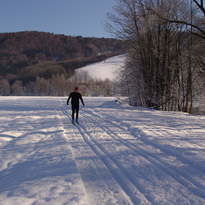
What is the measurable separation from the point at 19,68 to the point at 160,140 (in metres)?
185

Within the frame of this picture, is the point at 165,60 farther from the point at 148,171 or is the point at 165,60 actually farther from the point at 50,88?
the point at 50,88

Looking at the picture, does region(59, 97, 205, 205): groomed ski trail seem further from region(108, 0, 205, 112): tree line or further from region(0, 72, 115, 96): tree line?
region(0, 72, 115, 96): tree line

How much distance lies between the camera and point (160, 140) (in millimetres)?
6562

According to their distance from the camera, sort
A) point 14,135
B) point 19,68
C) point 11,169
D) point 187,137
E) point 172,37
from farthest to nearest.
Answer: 1. point 19,68
2. point 172,37
3. point 14,135
4. point 187,137
5. point 11,169

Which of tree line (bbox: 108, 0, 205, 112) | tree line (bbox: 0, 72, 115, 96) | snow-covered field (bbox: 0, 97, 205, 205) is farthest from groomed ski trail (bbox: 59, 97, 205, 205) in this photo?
tree line (bbox: 0, 72, 115, 96)

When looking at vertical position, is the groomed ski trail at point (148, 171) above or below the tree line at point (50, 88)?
below

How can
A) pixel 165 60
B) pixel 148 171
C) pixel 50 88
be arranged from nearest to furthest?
pixel 148 171, pixel 165 60, pixel 50 88

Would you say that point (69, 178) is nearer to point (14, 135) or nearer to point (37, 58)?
point (14, 135)

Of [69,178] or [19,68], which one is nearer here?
[69,178]

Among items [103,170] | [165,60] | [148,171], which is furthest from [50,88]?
[148,171]

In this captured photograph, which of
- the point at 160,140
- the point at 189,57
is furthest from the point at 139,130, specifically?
the point at 189,57

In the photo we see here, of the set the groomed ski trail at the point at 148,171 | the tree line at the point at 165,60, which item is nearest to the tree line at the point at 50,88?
the tree line at the point at 165,60

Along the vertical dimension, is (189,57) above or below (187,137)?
above

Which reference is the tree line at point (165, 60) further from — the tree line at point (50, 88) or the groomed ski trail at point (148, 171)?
the tree line at point (50, 88)
